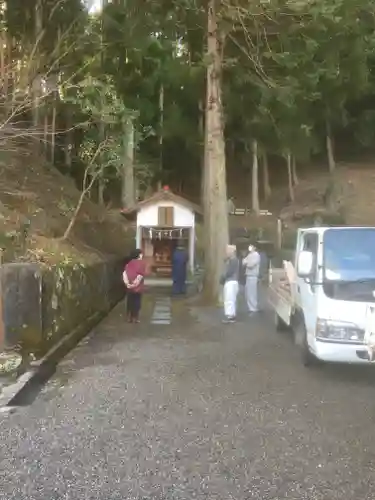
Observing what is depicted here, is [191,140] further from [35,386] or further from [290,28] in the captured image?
[35,386]

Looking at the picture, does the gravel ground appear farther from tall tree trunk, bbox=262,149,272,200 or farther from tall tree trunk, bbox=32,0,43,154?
tall tree trunk, bbox=262,149,272,200

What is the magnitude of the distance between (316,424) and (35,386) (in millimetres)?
3544

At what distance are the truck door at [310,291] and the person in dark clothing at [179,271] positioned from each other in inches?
410

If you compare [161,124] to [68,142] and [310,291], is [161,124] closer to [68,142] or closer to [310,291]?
[68,142]

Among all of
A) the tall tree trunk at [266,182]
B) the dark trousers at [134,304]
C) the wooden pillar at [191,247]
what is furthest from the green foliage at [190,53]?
the tall tree trunk at [266,182]

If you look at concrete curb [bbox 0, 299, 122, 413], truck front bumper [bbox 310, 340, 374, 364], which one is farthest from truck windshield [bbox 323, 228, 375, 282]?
concrete curb [bbox 0, 299, 122, 413]

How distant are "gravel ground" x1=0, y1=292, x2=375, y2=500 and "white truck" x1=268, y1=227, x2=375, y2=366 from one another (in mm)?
450

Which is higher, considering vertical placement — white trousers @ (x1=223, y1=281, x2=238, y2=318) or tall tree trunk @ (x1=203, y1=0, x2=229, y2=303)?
tall tree trunk @ (x1=203, y1=0, x2=229, y2=303)

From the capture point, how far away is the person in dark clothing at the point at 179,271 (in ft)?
66.7

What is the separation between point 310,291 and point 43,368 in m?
3.75

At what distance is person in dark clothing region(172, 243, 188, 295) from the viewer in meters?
20.3

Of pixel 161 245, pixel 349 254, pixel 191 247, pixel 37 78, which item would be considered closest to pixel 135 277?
pixel 349 254

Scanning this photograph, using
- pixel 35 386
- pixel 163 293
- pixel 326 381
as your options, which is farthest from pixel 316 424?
pixel 163 293

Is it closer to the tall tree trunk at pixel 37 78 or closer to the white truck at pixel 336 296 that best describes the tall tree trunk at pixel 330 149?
the tall tree trunk at pixel 37 78
